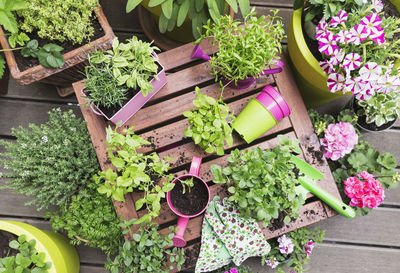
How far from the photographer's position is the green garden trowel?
1.25 meters

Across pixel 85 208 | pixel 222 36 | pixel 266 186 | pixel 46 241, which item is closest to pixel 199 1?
pixel 222 36

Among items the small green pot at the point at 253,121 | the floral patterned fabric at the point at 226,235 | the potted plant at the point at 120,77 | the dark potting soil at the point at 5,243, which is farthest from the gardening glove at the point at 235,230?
the dark potting soil at the point at 5,243

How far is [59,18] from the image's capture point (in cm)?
125

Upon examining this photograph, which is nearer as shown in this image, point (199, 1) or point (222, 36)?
point (222, 36)

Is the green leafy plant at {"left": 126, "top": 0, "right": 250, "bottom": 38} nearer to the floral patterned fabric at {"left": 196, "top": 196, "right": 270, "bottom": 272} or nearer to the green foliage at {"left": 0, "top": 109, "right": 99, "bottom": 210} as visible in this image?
the green foliage at {"left": 0, "top": 109, "right": 99, "bottom": 210}

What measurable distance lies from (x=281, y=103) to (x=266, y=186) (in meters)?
0.37

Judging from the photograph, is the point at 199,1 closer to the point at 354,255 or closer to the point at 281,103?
the point at 281,103

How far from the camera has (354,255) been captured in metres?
1.74

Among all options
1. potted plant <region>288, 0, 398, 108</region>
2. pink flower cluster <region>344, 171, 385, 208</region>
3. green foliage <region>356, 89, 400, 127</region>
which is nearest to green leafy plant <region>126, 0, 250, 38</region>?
potted plant <region>288, 0, 398, 108</region>

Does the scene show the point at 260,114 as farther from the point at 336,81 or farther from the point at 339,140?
the point at 339,140

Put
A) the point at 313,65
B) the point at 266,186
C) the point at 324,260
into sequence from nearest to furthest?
1. the point at 266,186
2. the point at 313,65
3. the point at 324,260

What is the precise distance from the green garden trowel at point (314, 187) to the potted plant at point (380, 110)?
499mm

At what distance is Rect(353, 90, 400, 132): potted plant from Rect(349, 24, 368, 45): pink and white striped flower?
509 mm

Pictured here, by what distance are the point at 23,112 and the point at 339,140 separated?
1.75 meters
